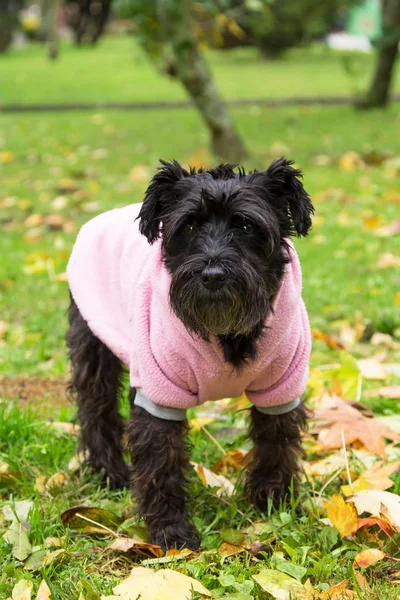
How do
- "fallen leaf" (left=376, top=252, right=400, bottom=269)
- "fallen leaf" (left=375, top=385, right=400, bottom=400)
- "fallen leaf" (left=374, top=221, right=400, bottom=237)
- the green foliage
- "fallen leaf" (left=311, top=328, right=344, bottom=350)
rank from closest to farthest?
1. "fallen leaf" (left=375, top=385, right=400, bottom=400)
2. "fallen leaf" (left=311, top=328, right=344, bottom=350)
3. "fallen leaf" (left=376, top=252, right=400, bottom=269)
4. "fallen leaf" (left=374, top=221, right=400, bottom=237)
5. the green foliage

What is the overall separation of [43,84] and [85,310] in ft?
57.9

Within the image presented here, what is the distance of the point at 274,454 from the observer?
10.9ft

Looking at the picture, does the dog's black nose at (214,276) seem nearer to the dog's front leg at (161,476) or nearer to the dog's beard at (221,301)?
the dog's beard at (221,301)

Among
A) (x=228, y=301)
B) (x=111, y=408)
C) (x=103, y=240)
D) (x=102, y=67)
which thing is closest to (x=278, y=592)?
(x=228, y=301)

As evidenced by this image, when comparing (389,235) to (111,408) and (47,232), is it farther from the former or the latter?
(111,408)

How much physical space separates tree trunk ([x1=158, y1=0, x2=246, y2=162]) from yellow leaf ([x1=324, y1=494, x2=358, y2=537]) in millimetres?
7201

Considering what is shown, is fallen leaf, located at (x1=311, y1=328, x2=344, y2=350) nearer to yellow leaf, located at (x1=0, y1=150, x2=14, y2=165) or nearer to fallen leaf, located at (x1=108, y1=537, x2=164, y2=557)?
fallen leaf, located at (x1=108, y1=537, x2=164, y2=557)

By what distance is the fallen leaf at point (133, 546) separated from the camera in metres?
2.96

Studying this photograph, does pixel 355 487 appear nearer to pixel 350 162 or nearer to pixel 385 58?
pixel 350 162

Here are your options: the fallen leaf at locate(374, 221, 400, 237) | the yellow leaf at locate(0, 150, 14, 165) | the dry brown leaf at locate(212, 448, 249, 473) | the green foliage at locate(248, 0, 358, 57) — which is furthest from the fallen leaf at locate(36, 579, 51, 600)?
the yellow leaf at locate(0, 150, 14, 165)

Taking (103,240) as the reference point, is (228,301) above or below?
above

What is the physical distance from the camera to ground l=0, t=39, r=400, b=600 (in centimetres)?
291

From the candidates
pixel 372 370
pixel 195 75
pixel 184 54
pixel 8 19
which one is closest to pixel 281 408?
pixel 372 370

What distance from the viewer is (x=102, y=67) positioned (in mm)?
23953
